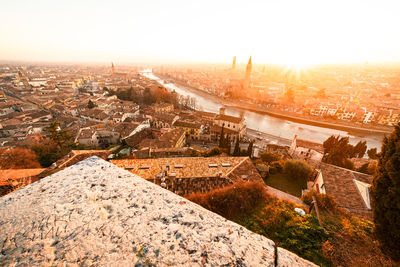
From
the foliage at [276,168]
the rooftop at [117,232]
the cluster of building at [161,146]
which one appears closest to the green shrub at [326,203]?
the cluster of building at [161,146]

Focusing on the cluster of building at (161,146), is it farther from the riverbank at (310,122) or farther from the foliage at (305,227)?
the riverbank at (310,122)

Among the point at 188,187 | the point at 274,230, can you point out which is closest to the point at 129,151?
the point at 188,187

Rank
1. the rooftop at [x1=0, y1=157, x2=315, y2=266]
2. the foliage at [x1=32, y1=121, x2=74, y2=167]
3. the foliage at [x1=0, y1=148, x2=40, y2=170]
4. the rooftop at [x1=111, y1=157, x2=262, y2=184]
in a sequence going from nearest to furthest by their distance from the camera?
1. the rooftop at [x1=0, y1=157, x2=315, y2=266]
2. the rooftop at [x1=111, y1=157, x2=262, y2=184]
3. the foliage at [x1=0, y1=148, x2=40, y2=170]
4. the foliage at [x1=32, y1=121, x2=74, y2=167]

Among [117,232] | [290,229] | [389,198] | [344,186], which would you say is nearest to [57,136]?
[117,232]

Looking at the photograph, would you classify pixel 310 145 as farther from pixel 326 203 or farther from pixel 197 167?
pixel 197 167

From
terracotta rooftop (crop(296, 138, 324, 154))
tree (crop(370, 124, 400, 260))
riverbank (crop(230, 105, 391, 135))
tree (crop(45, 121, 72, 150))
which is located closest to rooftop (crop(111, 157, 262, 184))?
tree (crop(370, 124, 400, 260))

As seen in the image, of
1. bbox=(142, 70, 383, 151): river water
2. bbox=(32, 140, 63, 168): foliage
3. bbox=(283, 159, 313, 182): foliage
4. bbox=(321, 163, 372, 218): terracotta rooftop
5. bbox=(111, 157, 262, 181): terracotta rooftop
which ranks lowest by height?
bbox=(142, 70, 383, 151): river water

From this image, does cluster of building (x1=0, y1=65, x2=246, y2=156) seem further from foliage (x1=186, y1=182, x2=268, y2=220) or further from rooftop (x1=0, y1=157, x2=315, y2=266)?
rooftop (x1=0, y1=157, x2=315, y2=266)
